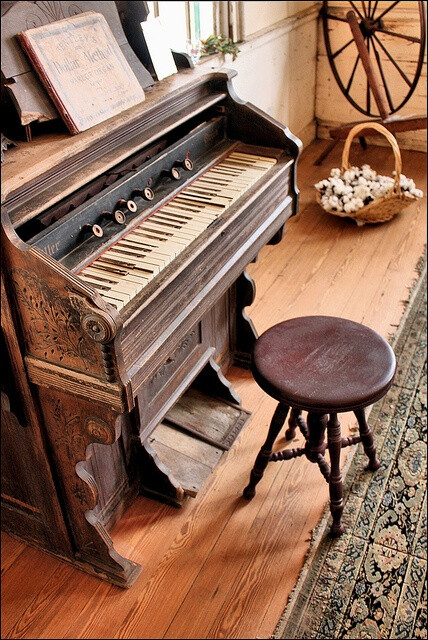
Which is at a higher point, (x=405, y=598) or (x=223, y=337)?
(x=223, y=337)

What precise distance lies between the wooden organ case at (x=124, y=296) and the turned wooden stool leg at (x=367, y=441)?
0.46 metres

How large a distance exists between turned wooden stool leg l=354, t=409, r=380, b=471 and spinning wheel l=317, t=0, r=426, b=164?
2.47 meters

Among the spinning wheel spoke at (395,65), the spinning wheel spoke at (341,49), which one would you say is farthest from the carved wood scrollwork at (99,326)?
the spinning wheel spoke at (341,49)

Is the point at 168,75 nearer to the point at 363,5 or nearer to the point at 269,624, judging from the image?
the point at 269,624

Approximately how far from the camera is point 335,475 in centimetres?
198

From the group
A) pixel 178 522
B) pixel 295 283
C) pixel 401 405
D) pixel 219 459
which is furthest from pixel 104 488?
pixel 295 283

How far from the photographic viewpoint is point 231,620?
71.9 inches

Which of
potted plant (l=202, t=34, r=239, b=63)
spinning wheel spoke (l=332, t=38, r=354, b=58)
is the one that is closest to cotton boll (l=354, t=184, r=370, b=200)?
potted plant (l=202, t=34, r=239, b=63)

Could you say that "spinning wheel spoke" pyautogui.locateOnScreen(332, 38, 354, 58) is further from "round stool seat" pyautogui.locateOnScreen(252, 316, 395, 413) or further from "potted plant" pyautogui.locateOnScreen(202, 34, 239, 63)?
"round stool seat" pyautogui.locateOnScreen(252, 316, 395, 413)

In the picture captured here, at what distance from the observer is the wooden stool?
1776 millimetres

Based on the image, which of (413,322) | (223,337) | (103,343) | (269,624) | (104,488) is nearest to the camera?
(103,343)

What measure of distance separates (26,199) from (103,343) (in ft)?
1.20

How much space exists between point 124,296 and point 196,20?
211cm

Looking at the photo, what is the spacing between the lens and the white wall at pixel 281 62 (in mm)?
3525
